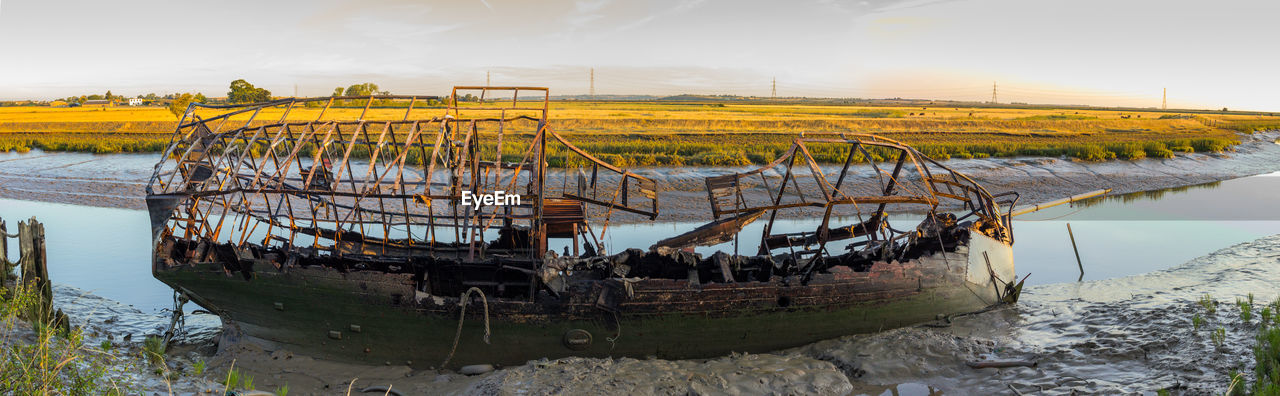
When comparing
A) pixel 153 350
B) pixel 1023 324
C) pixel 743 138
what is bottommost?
pixel 153 350

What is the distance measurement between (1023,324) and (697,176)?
588 inches

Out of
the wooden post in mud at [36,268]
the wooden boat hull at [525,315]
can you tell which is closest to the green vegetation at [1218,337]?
the wooden boat hull at [525,315]

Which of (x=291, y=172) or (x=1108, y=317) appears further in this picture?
(x=291, y=172)

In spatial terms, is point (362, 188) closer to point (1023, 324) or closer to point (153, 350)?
point (153, 350)

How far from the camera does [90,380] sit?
7.07m

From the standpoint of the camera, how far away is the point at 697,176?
2606 centimetres

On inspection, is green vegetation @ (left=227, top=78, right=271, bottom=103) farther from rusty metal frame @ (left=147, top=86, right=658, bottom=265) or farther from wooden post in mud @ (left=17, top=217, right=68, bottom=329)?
wooden post in mud @ (left=17, top=217, right=68, bottom=329)

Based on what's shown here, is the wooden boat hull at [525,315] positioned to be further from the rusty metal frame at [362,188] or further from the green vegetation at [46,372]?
the green vegetation at [46,372]

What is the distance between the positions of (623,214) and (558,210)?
8702 mm

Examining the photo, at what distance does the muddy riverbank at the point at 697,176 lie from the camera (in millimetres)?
23828

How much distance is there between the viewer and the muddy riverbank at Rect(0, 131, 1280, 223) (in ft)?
78.2

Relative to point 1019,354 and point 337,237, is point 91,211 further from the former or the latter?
point 1019,354

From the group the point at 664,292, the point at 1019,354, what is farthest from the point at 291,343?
the point at 1019,354

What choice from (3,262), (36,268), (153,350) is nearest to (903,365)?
(153,350)
